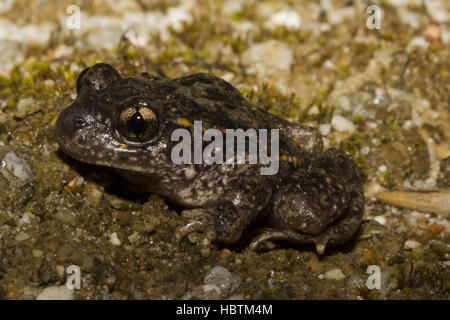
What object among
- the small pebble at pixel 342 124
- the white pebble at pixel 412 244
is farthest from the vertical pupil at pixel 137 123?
the white pebble at pixel 412 244

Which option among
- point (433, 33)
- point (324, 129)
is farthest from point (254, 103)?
point (433, 33)

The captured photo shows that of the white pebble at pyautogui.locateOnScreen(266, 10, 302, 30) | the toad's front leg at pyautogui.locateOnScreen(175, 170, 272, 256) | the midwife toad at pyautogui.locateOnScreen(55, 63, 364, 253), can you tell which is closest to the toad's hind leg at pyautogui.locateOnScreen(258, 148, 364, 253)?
the midwife toad at pyautogui.locateOnScreen(55, 63, 364, 253)

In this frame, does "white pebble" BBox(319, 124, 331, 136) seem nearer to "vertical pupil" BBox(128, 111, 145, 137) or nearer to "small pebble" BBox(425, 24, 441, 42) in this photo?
"small pebble" BBox(425, 24, 441, 42)

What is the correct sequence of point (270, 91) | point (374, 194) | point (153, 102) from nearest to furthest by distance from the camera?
point (153, 102) → point (374, 194) → point (270, 91)
